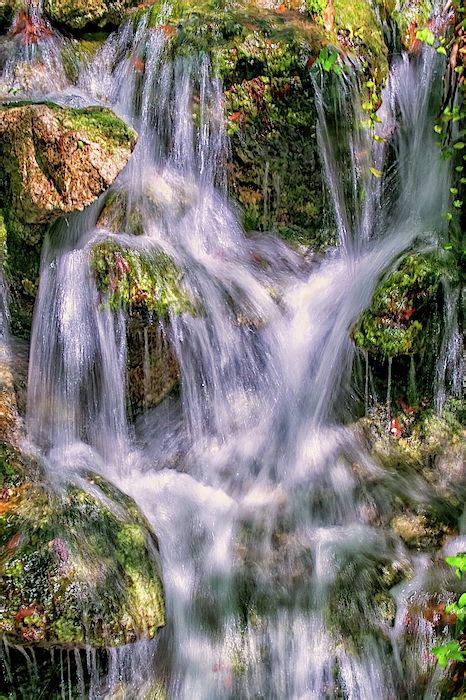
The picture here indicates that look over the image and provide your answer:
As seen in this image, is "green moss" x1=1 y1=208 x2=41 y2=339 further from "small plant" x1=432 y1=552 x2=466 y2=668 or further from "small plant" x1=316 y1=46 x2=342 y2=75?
"small plant" x1=432 y1=552 x2=466 y2=668

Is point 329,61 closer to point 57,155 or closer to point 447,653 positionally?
point 57,155

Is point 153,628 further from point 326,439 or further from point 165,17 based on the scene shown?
point 165,17

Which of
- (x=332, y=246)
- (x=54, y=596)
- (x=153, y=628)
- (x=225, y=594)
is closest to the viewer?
(x=54, y=596)

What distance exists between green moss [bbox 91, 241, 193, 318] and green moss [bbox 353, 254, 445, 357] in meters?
1.34

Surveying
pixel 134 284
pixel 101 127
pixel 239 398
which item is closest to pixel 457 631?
pixel 239 398

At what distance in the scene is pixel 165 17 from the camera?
19.9ft

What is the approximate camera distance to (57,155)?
4.39 metres

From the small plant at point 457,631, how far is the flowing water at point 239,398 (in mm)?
229

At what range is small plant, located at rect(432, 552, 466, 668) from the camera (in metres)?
2.92

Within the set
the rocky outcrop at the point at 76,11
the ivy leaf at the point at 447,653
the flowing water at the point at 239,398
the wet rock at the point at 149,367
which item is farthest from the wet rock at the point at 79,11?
the ivy leaf at the point at 447,653

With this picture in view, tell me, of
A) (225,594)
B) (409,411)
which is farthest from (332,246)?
(225,594)

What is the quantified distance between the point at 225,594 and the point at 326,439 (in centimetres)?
151

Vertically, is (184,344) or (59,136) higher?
(59,136)

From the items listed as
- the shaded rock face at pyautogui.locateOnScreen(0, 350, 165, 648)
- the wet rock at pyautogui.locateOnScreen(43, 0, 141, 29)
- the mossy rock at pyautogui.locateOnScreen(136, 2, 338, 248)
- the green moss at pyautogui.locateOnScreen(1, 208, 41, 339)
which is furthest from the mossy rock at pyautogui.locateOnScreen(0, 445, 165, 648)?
the wet rock at pyautogui.locateOnScreen(43, 0, 141, 29)
